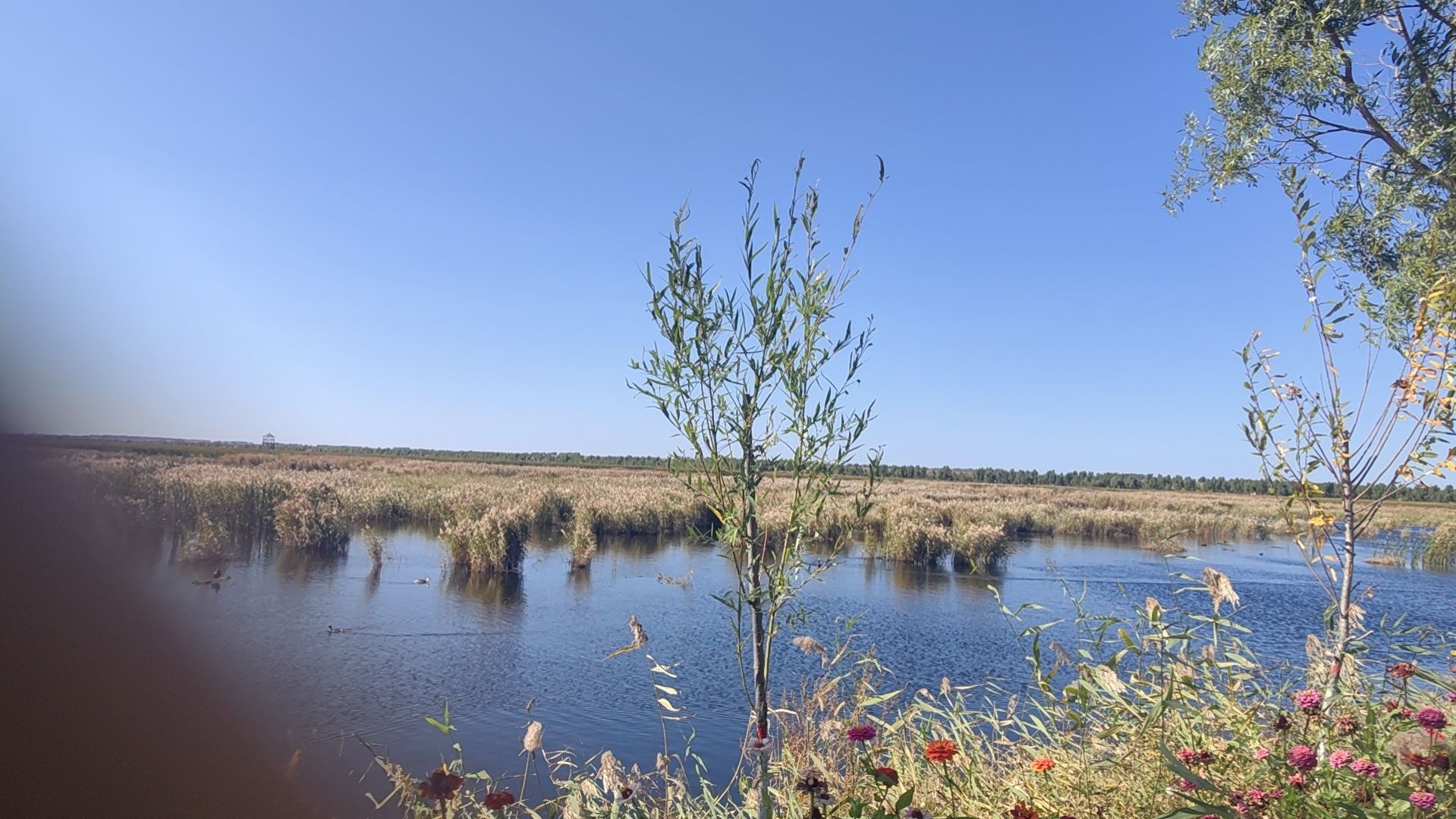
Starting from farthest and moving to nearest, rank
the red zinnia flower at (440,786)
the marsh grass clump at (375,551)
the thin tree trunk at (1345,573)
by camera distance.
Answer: the marsh grass clump at (375,551), the thin tree trunk at (1345,573), the red zinnia flower at (440,786)

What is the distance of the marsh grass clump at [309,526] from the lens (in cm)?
1485

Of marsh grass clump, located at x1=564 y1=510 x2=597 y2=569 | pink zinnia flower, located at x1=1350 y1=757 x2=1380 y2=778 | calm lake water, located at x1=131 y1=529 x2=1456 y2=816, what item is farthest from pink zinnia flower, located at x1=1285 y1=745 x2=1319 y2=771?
marsh grass clump, located at x1=564 y1=510 x2=597 y2=569

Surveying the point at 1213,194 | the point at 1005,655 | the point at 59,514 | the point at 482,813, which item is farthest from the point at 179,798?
the point at 1005,655

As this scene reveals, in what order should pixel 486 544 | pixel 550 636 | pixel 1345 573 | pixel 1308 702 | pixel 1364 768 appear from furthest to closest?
pixel 486 544 → pixel 550 636 → pixel 1345 573 → pixel 1308 702 → pixel 1364 768

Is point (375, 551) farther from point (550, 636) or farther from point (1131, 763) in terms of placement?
point (1131, 763)

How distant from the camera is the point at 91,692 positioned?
1403 millimetres

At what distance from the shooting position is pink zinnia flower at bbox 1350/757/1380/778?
6.68ft

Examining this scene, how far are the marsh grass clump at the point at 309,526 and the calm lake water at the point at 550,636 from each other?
45cm

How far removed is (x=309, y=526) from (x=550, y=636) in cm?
708

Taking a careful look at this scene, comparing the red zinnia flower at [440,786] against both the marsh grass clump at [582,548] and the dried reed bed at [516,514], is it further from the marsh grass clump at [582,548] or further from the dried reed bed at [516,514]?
the marsh grass clump at [582,548]

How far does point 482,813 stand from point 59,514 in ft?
7.18

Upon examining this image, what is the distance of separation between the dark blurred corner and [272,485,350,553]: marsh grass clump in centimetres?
1492

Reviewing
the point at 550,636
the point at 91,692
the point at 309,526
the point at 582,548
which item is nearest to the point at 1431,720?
the point at 91,692

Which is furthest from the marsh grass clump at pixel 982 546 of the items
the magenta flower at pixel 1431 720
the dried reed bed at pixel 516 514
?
the magenta flower at pixel 1431 720
